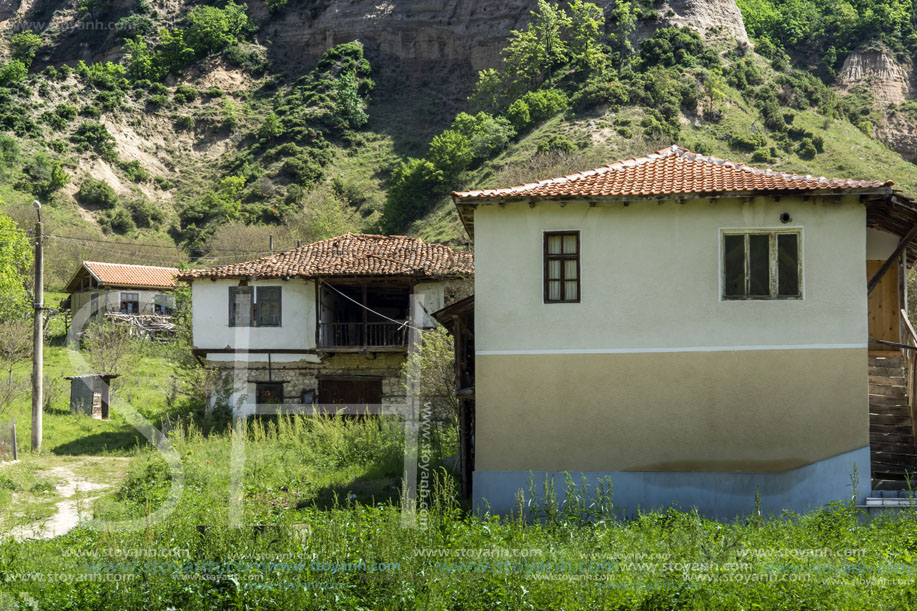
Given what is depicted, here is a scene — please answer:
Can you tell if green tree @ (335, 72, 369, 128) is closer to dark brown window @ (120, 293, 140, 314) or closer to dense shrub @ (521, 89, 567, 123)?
dense shrub @ (521, 89, 567, 123)

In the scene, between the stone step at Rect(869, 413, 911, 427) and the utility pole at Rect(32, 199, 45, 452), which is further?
the utility pole at Rect(32, 199, 45, 452)

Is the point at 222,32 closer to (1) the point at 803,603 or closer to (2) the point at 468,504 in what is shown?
(2) the point at 468,504

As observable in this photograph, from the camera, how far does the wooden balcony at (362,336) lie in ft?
81.6

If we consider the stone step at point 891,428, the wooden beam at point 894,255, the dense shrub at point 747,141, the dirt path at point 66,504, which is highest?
the dense shrub at point 747,141

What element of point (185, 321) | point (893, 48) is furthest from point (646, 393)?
point (893, 48)

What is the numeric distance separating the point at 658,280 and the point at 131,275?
110 feet

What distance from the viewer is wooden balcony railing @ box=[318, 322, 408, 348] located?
25.1 m

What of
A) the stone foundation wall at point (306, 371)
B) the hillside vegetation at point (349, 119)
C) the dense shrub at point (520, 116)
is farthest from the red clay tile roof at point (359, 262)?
the dense shrub at point (520, 116)

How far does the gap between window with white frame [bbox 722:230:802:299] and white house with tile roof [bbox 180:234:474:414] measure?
1232cm

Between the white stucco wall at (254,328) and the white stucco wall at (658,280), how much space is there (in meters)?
12.8

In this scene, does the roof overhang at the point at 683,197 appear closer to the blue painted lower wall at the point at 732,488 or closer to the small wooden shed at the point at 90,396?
the blue painted lower wall at the point at 732,488

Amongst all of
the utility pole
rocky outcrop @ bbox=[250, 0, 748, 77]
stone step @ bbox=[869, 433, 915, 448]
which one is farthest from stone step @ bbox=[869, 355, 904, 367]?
rocky outcrop @ bbox=[250, 0, 748, 77]

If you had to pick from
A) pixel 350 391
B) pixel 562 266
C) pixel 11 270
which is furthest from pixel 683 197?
pixel 11 270

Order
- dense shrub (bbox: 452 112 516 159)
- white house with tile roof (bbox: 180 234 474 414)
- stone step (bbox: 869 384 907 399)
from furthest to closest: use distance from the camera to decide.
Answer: dense shrub (bbox: 452 112 516 159) < white house with tile roof (bbox: 180 234 474 414) < stone step (bbox: 869 384 907 399)
